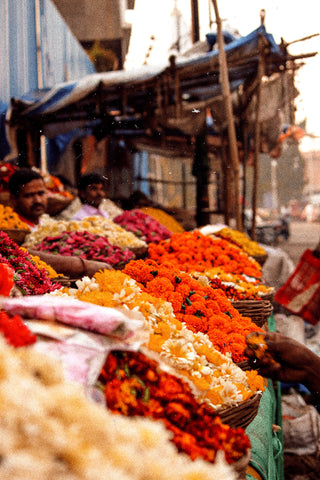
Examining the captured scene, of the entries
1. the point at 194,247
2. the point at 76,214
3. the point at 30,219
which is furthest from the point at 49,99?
the point at 194,247

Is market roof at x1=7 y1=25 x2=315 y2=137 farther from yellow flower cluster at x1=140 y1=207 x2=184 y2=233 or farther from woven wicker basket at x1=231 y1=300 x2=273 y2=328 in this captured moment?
woven wicker basket at x1=231 y1=300 x2=273 y2=328

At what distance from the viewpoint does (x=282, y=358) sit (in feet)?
4.39

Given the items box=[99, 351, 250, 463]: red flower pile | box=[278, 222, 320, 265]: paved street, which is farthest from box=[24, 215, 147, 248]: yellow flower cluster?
box=[278, 222, 320, 265]: paved street

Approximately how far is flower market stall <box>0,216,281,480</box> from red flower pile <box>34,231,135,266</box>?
3.18ft

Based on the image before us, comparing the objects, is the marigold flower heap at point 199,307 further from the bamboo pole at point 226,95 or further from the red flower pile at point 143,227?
the bamboo pole at point 226,95

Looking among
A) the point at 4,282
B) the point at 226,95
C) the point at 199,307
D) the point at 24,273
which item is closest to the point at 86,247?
the point at 24,273

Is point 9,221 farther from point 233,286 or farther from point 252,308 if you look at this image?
point 252,308

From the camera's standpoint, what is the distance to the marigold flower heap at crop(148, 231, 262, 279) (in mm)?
2887

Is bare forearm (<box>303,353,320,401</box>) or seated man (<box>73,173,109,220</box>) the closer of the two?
bare forearm (<box>303,353,320,401</box>)

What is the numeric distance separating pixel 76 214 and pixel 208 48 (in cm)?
309

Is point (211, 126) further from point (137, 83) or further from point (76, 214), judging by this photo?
point (76, 214)

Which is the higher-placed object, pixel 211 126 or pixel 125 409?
pixel 211 126

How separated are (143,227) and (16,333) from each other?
3.16m

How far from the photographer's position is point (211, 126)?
7426mm
